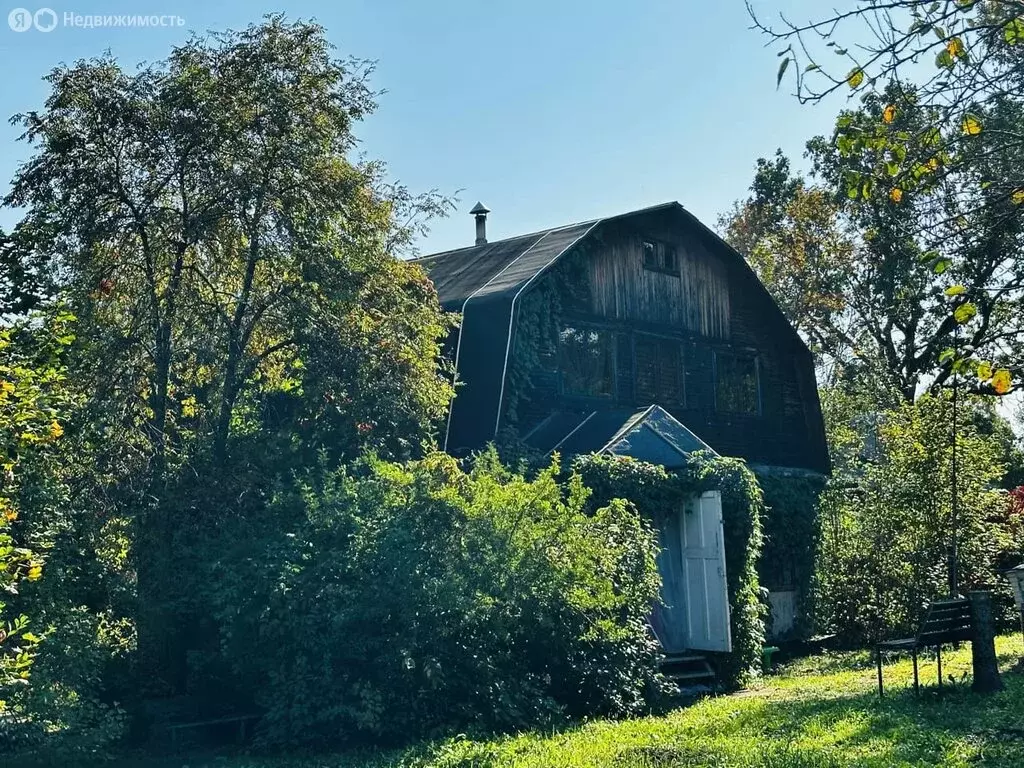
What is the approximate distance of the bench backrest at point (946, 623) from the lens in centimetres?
1148

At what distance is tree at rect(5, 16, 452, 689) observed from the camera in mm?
13375

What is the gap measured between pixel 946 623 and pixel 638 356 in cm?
867

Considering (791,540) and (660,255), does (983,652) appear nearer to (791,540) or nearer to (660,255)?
(791,540)

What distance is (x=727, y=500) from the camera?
15.8 meters

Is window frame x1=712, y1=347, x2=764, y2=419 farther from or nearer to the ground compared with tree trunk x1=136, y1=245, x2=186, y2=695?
farther from the ground

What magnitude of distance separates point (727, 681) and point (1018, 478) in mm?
22268

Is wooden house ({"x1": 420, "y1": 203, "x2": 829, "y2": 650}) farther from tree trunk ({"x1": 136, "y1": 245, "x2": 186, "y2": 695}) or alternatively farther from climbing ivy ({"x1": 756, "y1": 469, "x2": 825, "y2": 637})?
tree trunk ({"x1": 136, "y1": 245, "x2": 186, "y2": 695})

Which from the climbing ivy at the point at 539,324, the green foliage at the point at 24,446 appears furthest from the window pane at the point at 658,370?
the green foliage at the point at 24,446

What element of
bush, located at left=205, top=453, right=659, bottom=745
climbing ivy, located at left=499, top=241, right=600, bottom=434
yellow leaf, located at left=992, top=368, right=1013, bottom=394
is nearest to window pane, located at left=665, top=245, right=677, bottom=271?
climbing ivy, located at left=499, top=241, right=600, bottom=434

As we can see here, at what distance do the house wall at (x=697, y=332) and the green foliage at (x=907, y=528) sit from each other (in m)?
2.24

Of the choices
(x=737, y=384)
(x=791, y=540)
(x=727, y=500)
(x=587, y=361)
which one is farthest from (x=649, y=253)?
(x=727, y=500)

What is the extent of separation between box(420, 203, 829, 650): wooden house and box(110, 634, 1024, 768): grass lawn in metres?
3.79

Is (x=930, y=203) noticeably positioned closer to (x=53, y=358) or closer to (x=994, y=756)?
(x=994, y=756)

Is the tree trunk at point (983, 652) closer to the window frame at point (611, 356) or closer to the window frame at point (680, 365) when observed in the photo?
the window frame at point (611, 356)
